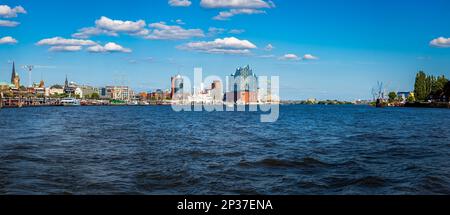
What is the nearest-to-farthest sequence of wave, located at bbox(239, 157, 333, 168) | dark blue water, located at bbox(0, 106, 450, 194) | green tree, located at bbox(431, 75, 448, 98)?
dark blue water, located at bbox(0, 106, 450, 194) → wave, located at bbox(239, 157, 333, 168) → green tree, located at bbox(431, 75, 448, 98)

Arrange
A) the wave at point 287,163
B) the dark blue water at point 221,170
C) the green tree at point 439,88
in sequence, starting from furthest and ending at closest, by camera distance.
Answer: the green tree at point 439,88
the wave at point 287,163
the dark blue water at point 221,170

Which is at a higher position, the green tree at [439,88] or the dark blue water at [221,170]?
the green tree at [439,88]

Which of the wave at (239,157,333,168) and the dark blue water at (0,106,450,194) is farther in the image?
the wave at (239,157,333,168)

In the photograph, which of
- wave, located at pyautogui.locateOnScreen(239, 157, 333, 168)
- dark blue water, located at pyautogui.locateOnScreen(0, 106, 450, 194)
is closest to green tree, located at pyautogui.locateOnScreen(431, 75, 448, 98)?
dark blue water, located at pyautogui.locateOnScreen(0, 106, 450, 194)

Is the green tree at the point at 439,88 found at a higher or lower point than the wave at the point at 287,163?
higher

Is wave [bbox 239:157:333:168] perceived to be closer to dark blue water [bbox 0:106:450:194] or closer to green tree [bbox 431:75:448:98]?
dark blue water [bbox 0:106:450:194]

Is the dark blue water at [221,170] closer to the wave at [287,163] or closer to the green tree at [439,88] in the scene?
the wave at [287,163]

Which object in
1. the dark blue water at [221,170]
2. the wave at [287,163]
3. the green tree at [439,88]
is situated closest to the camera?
the dark blue water at [221,170]

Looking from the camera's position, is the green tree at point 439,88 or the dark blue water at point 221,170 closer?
the dark blue water at point 221,170

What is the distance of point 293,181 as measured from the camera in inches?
637

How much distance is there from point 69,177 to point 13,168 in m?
3.69

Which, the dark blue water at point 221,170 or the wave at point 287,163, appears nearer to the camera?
the dark blue water at point 221,170

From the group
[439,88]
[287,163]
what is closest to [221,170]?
[287,163]

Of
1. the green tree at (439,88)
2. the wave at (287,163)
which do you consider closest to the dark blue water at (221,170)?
the wave at (287,163)
